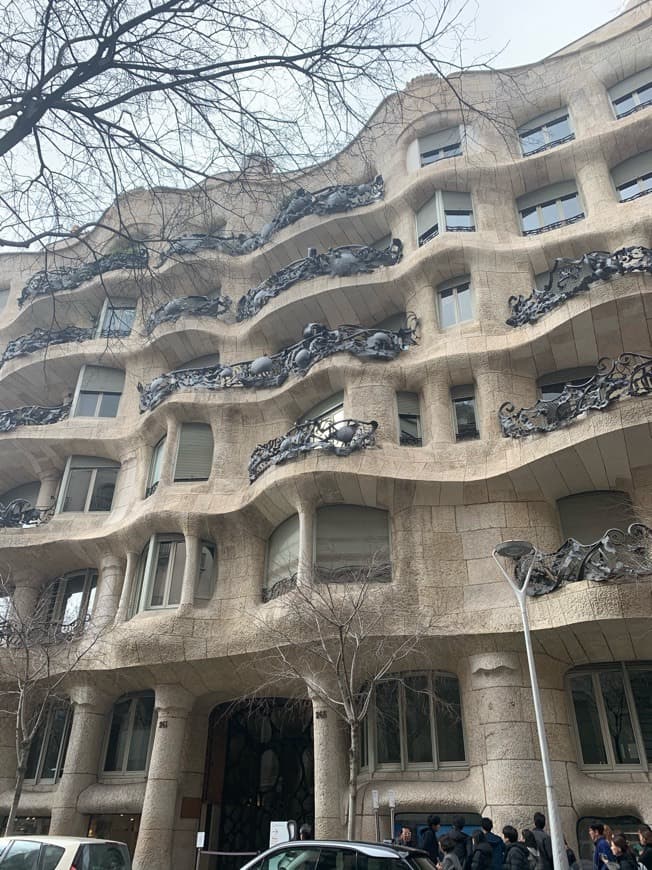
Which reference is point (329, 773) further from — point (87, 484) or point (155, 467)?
point (87, 484)

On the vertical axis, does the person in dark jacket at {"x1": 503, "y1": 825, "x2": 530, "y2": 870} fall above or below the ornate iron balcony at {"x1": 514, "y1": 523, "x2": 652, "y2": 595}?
below

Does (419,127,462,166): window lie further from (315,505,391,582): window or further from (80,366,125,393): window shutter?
(80,366,125,393): window shutter

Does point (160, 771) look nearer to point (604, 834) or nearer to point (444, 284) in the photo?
point (604, 834)

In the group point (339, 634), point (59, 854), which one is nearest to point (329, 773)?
point (339, 634)

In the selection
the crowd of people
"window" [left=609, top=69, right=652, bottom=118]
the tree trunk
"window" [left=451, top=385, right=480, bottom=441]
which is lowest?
the crowd of people

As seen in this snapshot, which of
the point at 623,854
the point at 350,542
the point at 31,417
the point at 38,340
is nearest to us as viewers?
the point at 623,854

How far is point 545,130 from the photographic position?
2038 centimetres

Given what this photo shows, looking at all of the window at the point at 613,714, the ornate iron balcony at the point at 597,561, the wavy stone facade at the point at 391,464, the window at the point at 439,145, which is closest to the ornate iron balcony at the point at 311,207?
the wavy stone facade at the point at 391,464

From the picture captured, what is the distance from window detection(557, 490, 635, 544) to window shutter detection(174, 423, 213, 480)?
30.3 feet

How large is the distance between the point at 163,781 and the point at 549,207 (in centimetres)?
1799

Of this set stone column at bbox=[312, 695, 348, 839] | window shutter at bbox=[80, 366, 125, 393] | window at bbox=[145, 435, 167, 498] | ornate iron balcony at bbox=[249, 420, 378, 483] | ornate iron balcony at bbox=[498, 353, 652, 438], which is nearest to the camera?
stone column at bbox=[312, 695, 348, 839]

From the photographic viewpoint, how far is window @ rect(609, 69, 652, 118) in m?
19.3

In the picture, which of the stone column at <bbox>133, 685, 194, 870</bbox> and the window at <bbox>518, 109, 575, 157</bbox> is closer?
the stone column at <bbox>133, 685, 194, 870</bbox>

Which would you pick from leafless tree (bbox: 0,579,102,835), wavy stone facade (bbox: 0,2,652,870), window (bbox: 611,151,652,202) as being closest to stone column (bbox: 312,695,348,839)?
wavy stone facade (bbox: 0,2,652,870)
